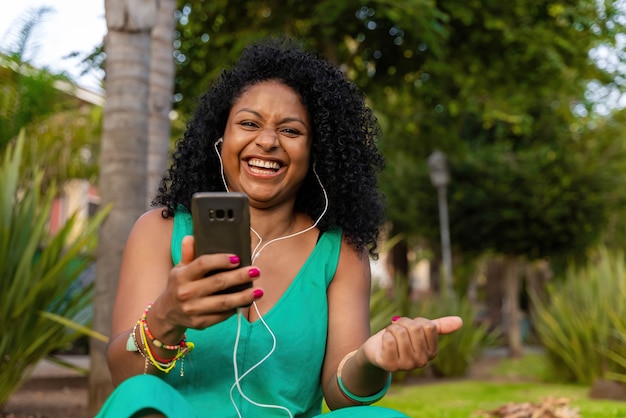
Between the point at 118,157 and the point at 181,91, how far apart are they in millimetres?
5542

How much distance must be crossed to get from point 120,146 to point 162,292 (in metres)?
3.22

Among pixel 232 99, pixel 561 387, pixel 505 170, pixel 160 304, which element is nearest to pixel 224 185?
pixel 232 99

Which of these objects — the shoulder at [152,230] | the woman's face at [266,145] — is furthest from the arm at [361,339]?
the shoulder at [152,230]

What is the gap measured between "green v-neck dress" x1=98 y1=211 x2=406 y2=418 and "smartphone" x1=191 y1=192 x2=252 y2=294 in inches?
18.7

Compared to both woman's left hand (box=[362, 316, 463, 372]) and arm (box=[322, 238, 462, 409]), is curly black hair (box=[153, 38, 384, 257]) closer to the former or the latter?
arm (box=[322, 238, 462, 409])

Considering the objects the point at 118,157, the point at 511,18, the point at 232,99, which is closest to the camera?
the point at 232,99

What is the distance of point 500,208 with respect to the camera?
18438 millimetres

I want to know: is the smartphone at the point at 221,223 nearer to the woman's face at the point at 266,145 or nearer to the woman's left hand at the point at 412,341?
the woman's left hand at the point at 412,341

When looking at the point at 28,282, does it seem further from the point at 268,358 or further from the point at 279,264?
the point at 268,358

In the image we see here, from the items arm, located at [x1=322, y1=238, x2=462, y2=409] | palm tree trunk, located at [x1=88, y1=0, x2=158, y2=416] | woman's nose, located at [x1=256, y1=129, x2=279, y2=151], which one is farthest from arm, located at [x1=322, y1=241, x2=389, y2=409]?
palm tree trunk, located at [x1=88, y1=0, x2=158, y2=416]

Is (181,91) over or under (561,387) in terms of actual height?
over

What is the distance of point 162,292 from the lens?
76.0 inches

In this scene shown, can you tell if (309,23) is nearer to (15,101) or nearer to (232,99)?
(15,101)

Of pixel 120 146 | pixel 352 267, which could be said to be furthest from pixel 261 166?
pixel 120 146
